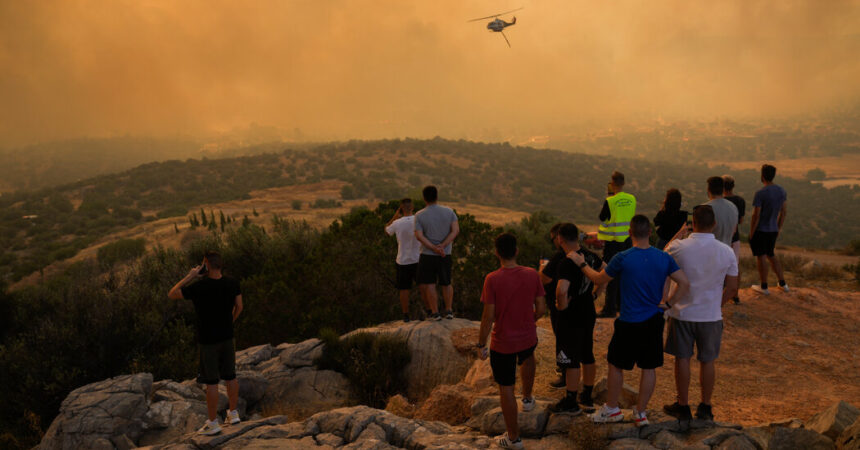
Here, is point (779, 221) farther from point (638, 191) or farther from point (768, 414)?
point (638, 191)

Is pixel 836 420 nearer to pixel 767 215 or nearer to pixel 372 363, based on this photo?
pixel 767 215

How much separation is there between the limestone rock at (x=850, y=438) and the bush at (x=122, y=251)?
30.9 metres

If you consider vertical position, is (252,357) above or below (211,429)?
below

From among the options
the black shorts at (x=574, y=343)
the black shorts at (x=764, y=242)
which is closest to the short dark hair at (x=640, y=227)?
the black shorts at (x=574, y=343)

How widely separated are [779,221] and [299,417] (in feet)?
32.3

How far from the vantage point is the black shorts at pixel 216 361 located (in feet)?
18.9

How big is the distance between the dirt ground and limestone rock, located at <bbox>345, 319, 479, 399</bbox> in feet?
4.86

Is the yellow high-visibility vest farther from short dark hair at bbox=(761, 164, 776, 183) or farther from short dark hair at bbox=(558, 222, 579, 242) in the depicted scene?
short dark hair at bbox=(558, 222, 579, 242)

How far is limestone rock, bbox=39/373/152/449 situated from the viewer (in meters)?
6.30

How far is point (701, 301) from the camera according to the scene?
15.3 feet

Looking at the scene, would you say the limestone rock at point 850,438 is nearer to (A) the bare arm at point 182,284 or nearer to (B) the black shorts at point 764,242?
(B) the black shorts at point 764,242

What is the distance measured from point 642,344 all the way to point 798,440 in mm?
1709

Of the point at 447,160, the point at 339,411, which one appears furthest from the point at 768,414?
the point at 447,160

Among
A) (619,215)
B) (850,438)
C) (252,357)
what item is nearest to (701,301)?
(850,438)
